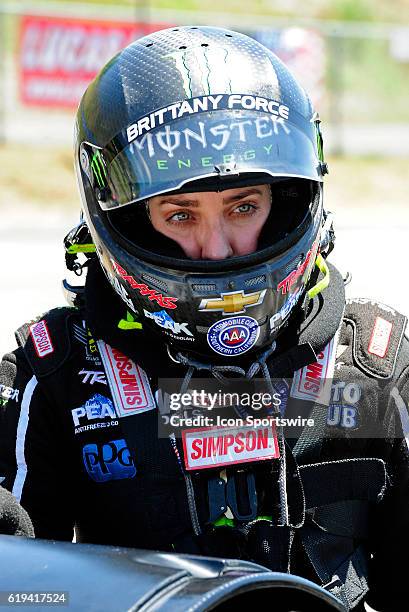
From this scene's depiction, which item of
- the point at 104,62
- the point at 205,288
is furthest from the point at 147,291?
the point at 104,62

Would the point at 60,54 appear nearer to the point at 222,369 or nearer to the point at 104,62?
the point at 104,62

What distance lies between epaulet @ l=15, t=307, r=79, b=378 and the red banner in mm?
12147

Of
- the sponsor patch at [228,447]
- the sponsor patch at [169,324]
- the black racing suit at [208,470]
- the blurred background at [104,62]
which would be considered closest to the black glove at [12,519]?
the black racing suit at [208,470]

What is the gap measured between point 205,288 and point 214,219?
0.46 ft

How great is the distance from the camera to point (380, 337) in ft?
8.31

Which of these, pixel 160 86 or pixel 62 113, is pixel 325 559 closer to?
pixel 160 86

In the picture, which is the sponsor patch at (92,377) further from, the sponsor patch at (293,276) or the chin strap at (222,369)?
the sponsor patch at (293,276)

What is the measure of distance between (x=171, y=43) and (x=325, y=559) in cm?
116

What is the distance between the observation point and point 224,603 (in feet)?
5.33

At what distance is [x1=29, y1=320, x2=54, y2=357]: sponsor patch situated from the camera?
8.18ft

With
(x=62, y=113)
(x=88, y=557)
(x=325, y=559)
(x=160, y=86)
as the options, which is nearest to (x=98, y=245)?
(x=160, y=86)

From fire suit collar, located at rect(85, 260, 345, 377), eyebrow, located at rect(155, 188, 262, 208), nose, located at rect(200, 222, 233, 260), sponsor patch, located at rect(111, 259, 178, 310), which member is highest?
eyebrow, located at rect(155, 188, 262, 208)

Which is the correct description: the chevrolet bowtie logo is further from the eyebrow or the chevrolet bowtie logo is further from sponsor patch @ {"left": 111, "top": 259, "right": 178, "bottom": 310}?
the eyebrow

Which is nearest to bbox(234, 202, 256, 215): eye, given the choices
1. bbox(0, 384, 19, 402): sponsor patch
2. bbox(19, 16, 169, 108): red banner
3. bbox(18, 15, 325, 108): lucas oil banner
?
bbox(0, 384, 19, 402): sponsor patch
